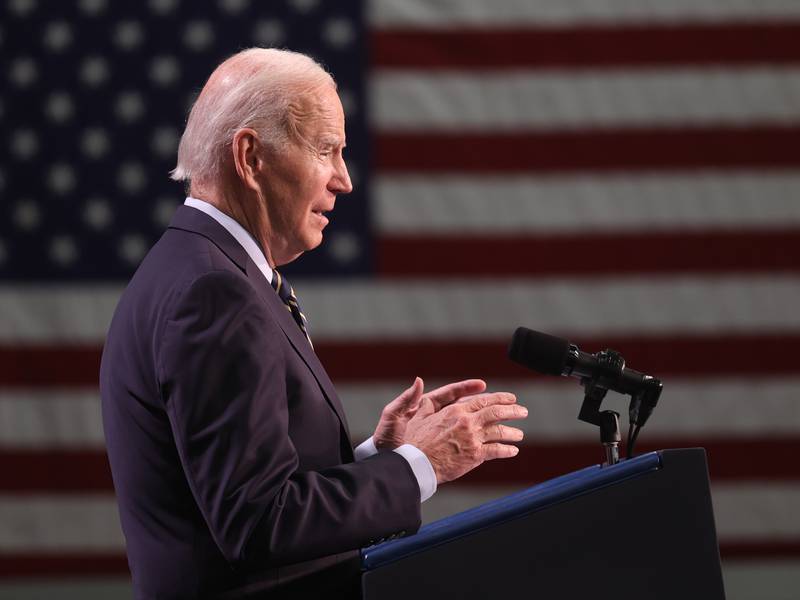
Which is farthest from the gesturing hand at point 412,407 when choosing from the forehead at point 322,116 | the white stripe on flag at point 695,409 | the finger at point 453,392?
the white stripe on flag at point 695,409

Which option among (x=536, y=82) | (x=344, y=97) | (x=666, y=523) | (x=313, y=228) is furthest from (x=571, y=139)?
(x=666, y=523)

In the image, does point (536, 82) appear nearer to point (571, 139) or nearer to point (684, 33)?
point (571, 139)

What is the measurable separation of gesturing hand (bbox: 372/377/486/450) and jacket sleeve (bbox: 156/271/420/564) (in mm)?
181

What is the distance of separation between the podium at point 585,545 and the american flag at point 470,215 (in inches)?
66.7

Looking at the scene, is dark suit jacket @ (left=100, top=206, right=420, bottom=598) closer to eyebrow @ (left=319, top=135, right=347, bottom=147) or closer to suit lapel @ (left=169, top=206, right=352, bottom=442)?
suit lapel @ (left=169, top=206, right=352, bottom=442)

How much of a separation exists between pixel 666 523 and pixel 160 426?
0.56 m

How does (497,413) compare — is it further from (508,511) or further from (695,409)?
(695,409)

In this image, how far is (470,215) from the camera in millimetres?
2797

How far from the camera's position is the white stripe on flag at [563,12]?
278 centimetres

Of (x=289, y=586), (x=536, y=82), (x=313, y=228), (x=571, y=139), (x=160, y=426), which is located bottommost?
(x=289, y=586)

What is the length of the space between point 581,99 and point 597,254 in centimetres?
44

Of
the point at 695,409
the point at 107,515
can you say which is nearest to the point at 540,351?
the point at 695,409

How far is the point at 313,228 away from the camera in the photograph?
131 cm

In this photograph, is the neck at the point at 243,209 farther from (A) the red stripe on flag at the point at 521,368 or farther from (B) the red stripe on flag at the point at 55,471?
(B) the red stripe on flag at the point at 55,471
